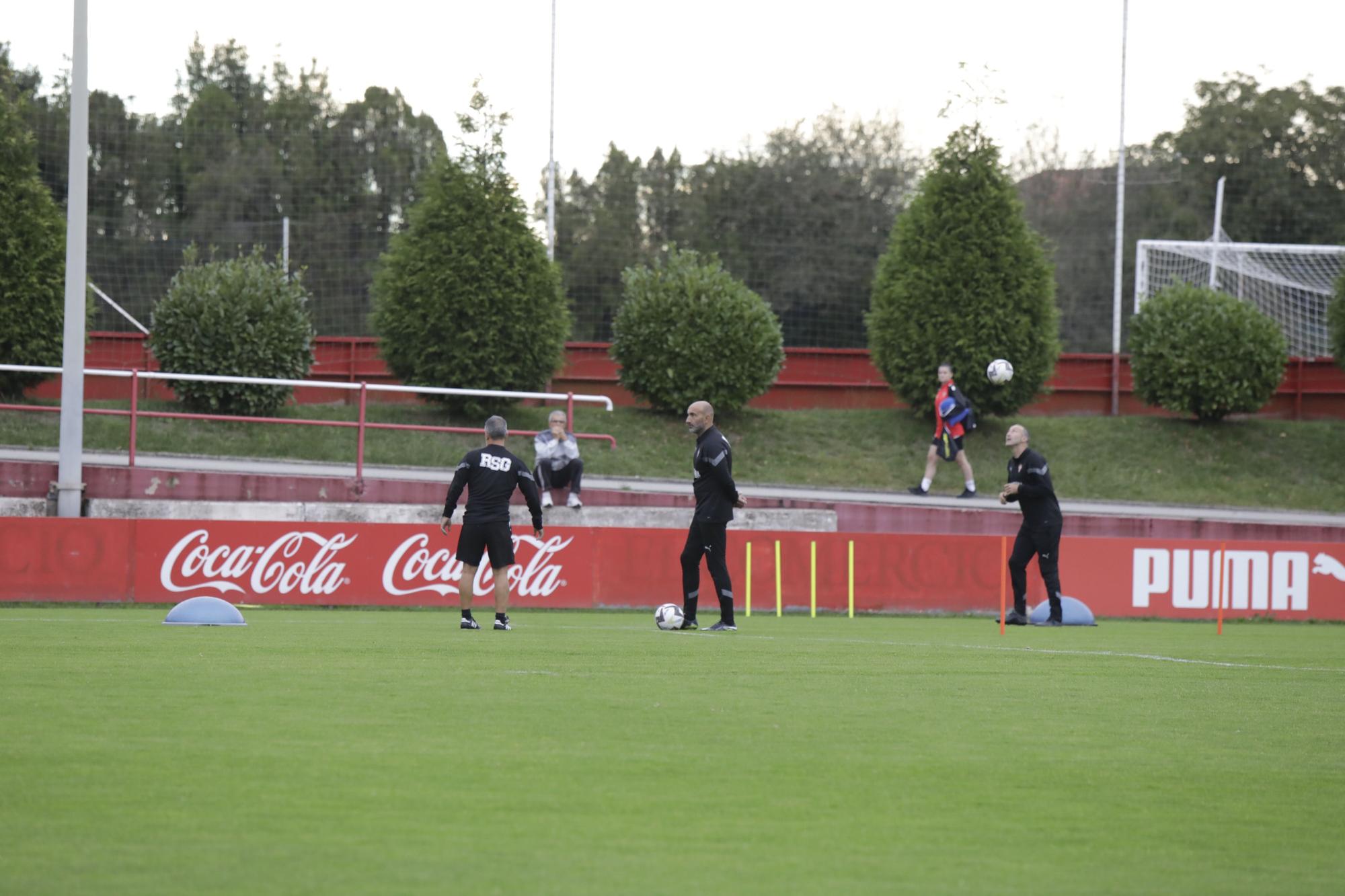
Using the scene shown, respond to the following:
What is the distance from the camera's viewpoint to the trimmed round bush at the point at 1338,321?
3566cm

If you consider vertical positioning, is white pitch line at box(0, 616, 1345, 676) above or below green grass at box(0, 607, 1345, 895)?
below

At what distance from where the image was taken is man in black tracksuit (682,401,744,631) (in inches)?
599

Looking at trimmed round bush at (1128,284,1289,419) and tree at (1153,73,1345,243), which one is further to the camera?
tree at (1153,73,1345,243)

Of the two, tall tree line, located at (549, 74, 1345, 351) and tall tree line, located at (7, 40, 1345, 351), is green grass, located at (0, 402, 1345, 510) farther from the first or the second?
tall tree line, located at (549, 74, 1345, 351)

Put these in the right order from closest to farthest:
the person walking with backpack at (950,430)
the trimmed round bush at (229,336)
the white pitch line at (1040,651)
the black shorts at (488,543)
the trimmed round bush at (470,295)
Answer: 1. the white pitch line at (1040,651)
2. the black shorts at (488,543)
3. the person walking with backpack at (950,430)
4. the trimmed round bush at (229,336)
5. the trimmed round bush at (470,295)

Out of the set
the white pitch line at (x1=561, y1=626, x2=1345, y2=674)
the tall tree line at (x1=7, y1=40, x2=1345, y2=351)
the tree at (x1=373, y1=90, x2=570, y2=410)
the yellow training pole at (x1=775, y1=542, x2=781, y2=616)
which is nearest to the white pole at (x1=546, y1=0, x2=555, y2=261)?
the tree at (x1=373, y1=90, x2=570, y2=410)

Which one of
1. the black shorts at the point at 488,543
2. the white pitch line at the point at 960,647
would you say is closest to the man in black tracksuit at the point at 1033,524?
the white pitch line at the point at 960,647

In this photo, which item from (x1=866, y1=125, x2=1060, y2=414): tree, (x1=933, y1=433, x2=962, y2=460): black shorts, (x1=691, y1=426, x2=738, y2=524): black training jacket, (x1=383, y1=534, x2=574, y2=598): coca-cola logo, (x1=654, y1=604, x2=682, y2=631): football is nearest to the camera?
(x1=691, y1=426, x2=738, y2=524): black training jacket

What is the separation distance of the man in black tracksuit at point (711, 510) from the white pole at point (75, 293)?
31.8 feet

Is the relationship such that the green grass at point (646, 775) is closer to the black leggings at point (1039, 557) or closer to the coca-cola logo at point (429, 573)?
the black leggings at point (1039, 557)

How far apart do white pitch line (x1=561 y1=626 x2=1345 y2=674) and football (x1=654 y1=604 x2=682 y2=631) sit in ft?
0.74

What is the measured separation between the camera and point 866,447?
33312mm

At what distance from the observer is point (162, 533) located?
63.1 ft

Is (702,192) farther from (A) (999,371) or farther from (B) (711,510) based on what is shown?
(B) (711,510)
